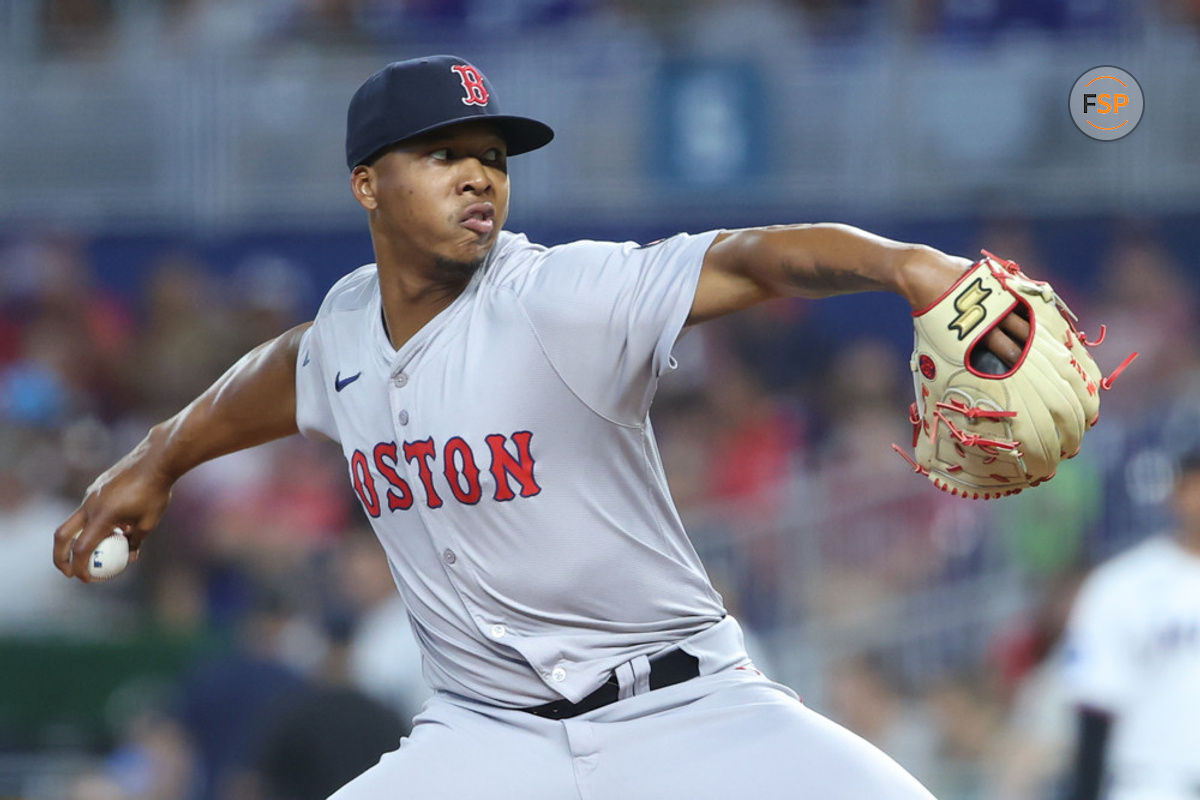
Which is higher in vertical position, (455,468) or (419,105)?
(419,105)

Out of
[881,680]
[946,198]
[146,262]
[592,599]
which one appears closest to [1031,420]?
[592,599]

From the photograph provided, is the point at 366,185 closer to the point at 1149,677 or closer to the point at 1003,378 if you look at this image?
the point at 1003,378

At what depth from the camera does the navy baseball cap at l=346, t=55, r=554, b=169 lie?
3.15 metres

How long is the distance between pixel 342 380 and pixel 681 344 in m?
5.95

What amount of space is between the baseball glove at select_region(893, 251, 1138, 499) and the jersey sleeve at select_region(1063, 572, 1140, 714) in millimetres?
2515

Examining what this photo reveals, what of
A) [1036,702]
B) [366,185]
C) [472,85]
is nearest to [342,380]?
[366,185]

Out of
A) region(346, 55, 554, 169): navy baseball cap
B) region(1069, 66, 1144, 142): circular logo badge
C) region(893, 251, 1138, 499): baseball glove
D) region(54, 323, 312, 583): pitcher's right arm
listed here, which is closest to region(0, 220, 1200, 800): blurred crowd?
region(1069, 66, 1144, 142): circular logo badge

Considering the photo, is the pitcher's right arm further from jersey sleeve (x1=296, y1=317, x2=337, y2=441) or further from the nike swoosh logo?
the nike swoosh logo

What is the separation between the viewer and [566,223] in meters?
9.55

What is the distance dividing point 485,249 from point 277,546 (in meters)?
5.38

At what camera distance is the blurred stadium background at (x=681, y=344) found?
7.02 meters

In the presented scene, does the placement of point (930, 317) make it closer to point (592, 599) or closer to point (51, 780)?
point (592, 599)

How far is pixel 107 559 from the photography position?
3.59 meters

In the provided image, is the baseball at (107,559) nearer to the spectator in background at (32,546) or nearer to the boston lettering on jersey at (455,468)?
the boston lettering on jersey at (455,468)
